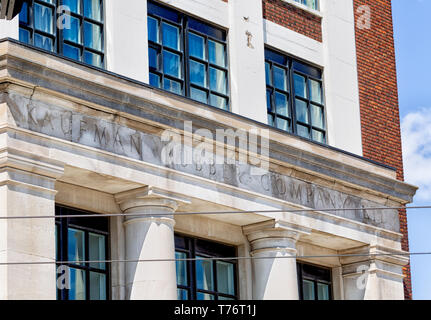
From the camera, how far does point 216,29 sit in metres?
28.4

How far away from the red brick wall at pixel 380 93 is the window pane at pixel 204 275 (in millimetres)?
5423

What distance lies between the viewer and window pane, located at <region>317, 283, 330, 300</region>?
98.4 ft

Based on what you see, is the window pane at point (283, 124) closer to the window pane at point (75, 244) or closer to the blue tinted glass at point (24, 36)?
the window pane at point (75, 244)

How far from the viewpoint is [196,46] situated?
91.1 ft

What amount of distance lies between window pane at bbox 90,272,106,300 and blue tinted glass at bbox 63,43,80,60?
424 centimetres

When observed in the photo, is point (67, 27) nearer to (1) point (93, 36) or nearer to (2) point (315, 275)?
(1) point (93, 36)

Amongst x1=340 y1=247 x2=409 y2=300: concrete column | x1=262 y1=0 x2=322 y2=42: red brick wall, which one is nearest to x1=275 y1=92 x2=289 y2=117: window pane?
x1=262 y1=0 x2=322 y2=42: red brick wall

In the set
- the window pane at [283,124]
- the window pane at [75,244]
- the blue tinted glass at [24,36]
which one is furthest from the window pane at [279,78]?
the blue tinted glass at [24,36]

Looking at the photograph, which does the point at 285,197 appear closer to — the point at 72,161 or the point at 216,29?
the point at 216,29

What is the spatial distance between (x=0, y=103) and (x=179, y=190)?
434cm

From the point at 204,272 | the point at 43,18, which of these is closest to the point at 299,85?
the point at 204,272

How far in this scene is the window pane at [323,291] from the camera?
30.0m

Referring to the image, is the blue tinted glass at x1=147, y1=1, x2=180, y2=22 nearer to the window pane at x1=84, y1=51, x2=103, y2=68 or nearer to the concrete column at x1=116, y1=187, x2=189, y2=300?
the window pane at x1=84, y1=51, x2=103, y2=68

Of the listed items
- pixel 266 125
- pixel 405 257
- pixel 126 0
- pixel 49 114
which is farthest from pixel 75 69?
pixel 405 257
